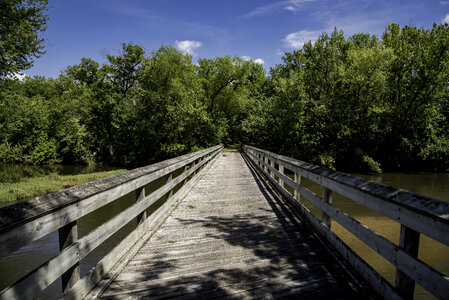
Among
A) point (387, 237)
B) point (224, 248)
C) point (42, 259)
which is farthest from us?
point (387, 237)

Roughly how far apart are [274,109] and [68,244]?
27.8 meters

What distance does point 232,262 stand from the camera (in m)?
3.21

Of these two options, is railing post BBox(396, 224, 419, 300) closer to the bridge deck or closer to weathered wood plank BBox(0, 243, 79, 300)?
the bridge deck

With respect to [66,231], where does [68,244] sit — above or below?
below

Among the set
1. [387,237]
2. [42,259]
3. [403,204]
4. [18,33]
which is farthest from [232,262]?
[18,33]

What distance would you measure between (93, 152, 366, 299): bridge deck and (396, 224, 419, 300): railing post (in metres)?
0.45

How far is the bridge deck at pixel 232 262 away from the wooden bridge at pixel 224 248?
0.01 m

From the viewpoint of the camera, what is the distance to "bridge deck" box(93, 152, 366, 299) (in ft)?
8.47

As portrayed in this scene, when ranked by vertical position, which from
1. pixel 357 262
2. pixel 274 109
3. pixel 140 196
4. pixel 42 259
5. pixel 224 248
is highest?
pixel 274 109

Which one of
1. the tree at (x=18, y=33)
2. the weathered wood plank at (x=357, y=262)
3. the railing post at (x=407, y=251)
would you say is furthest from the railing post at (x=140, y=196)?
the tree at (x=18, y=33)

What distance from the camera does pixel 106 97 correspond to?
34.8 m

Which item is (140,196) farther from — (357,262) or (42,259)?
(42,259)

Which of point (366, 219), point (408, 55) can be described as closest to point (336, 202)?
point (366, 219)

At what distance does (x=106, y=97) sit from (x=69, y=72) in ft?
57.4
